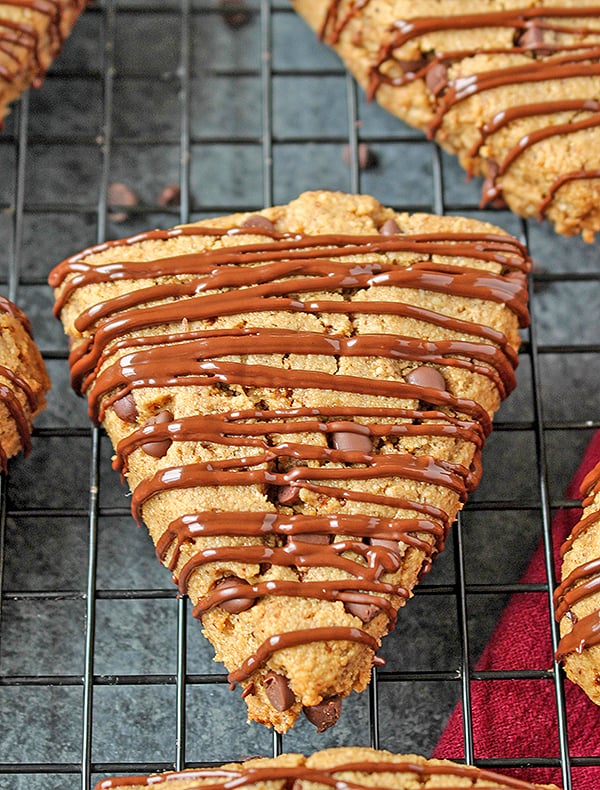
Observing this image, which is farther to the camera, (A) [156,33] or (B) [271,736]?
(A) [156,33]

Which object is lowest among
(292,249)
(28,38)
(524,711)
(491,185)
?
(524,711)

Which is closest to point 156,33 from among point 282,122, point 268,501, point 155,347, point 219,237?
point 282,122

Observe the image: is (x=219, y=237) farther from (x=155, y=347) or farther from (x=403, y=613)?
(x=403, y=613)

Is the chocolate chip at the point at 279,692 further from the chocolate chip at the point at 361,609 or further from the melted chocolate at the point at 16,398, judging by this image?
the melted chocolate at the point at 16,398

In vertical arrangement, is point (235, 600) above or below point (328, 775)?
above

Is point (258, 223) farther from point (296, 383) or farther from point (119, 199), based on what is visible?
point (119, 199)

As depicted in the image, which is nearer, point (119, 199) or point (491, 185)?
point (491, 185)

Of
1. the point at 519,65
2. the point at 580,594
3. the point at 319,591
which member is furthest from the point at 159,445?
the point at 519,65
